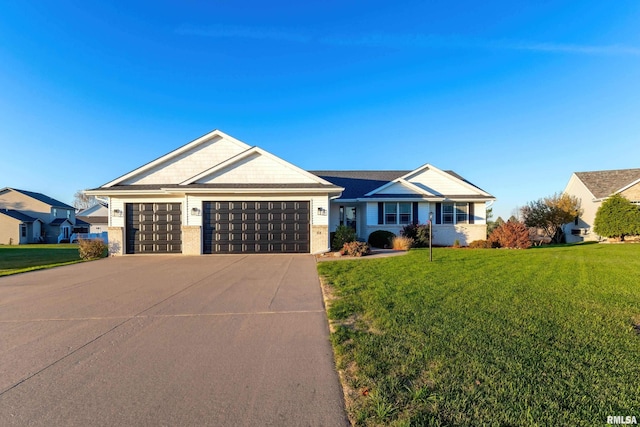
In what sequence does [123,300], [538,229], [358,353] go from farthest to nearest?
[538,229]
[123,300]
[358,353]

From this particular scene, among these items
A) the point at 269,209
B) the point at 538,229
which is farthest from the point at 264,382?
the point at 538,229

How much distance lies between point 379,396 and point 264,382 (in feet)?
3.93

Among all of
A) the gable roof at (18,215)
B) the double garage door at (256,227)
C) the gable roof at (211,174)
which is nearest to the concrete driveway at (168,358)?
the double garage door at (256,227)

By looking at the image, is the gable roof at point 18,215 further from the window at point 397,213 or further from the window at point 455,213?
the window at point 455,213

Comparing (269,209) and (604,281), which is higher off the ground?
(269,209)

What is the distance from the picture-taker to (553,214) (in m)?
26.4

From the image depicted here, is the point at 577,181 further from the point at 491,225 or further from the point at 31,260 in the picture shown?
the point at 31,260

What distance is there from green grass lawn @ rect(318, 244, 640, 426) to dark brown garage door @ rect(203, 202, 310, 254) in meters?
7.58

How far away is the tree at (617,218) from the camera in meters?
21.8

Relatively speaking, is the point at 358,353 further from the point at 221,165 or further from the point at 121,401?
the point at 221,165

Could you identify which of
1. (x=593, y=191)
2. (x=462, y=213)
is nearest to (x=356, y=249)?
(x=462, y=213)

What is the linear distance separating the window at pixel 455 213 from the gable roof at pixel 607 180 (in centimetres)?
1573

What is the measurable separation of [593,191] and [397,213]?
21171 mm

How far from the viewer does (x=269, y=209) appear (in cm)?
1423
